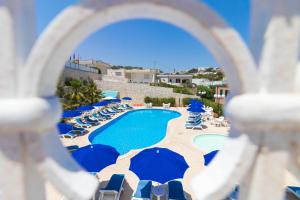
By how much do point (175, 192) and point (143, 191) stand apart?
0.97m

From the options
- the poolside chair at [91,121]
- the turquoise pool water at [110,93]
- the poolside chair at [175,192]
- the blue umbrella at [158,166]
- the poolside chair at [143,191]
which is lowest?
the poolside chair at [143,191]

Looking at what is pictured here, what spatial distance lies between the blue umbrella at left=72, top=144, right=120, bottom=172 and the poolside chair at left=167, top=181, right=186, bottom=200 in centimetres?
202

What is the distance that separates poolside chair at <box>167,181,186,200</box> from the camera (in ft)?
19.2

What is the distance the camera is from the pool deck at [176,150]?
23.6ft

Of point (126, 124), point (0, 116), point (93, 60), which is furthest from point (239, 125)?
point (93, 60)

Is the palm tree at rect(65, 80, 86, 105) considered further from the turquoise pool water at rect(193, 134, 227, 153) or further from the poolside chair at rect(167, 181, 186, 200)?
the poolside chair at rect(167, 181, 186, 200)

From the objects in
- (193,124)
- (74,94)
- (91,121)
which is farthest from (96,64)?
(193,124)

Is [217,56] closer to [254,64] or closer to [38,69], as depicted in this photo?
[254,64]

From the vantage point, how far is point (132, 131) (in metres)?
16.2

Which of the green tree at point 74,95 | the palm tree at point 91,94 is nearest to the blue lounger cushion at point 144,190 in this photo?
the green tree at point 74,95

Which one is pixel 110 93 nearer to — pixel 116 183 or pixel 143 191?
pixel 116 183

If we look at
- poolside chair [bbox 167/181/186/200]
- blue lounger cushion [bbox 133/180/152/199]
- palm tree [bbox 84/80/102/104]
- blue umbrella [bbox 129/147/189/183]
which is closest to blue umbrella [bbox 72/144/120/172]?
blue umbrella [bbox 129/147/189/183]

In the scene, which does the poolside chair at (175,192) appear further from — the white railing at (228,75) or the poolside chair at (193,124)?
the poolside chair at (193,124)

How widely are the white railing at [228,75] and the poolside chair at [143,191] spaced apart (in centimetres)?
449
